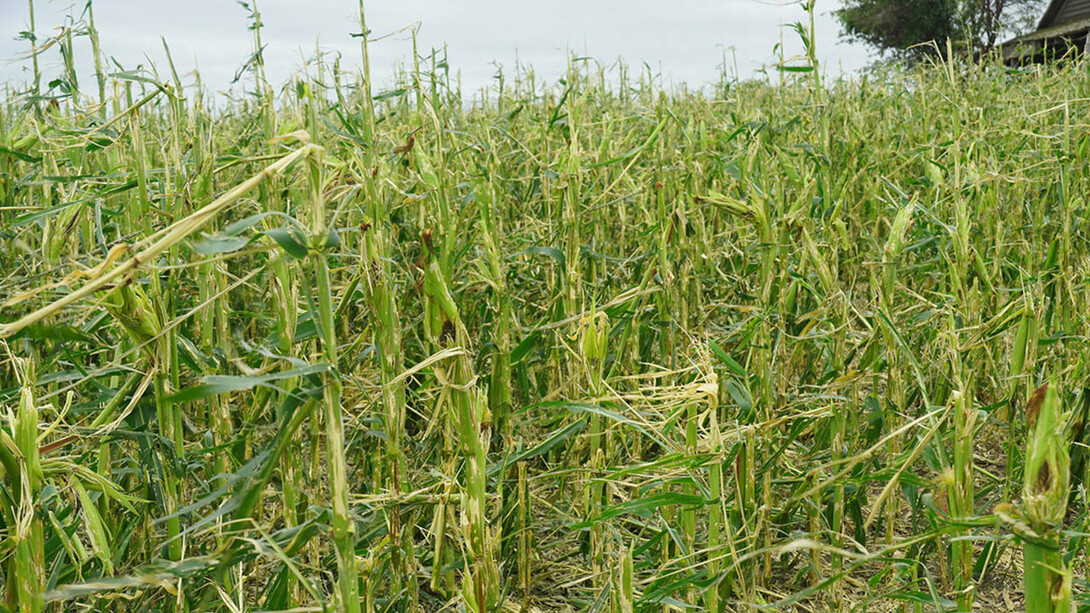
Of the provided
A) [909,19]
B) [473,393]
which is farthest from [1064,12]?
[473,393]

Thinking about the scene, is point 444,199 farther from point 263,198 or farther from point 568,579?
point 568,579

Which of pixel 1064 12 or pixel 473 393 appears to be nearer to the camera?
pixel 473 393

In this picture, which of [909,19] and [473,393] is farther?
[909,19]

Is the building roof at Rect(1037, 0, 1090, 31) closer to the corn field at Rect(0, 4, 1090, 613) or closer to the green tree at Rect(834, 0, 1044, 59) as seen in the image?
the green tree at Rect(834, 0, 1044, 59)

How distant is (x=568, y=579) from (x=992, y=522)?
107 centimetres

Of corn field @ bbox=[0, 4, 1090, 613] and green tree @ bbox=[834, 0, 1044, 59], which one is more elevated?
green tree @ bbox=[834, 0, 1044, 59]

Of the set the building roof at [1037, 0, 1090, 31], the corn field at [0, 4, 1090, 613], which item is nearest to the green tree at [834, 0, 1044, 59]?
the building roof at [1037, 0, 1090, 31]

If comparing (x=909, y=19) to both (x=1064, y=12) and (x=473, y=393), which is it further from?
(x=473, y=393)

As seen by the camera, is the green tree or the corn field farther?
the green tree

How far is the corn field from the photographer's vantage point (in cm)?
86

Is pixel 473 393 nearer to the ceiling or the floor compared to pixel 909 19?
nearer to the floor

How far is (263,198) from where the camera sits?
182 centimetres

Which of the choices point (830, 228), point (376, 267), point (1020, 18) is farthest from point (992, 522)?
point (1020, 18)

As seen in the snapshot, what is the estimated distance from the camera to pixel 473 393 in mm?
1176
